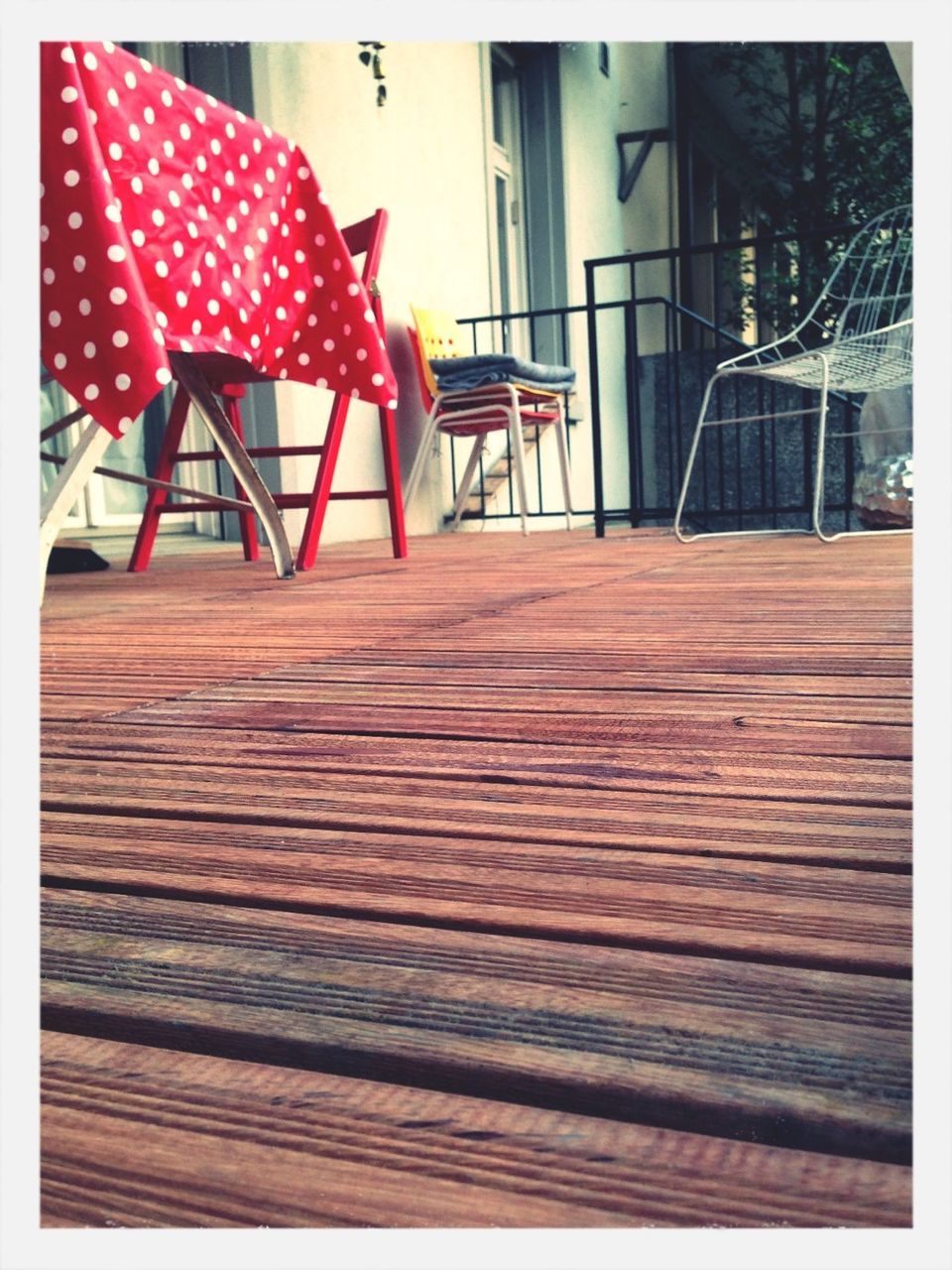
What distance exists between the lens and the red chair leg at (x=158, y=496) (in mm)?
2646

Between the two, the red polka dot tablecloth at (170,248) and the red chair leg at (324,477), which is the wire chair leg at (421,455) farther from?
the red polka dot tablecloth at (170,248)

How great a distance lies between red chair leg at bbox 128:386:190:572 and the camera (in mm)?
2646

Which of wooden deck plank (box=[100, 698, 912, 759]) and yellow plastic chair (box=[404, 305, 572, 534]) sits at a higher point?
yellow plastic chair (box=[404, 305, 572, 534])

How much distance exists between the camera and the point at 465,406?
4.37 metres

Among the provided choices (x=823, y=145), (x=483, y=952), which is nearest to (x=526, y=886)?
(x=483, y=952)

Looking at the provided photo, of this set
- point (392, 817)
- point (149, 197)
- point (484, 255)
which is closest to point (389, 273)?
point (484, 255)

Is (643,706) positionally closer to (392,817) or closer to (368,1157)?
(392,817)

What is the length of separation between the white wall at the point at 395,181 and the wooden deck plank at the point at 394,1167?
134 inches

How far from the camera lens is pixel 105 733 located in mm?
875

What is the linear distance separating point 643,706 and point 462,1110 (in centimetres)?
61

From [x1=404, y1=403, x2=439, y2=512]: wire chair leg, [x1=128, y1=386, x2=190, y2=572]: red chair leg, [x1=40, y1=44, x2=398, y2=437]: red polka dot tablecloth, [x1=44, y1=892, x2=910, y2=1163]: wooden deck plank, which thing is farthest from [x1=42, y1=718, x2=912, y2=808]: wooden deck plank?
[x1=404, y1=403, x2=439, y2=512]: wire chair leg

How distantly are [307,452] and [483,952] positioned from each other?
2379mm

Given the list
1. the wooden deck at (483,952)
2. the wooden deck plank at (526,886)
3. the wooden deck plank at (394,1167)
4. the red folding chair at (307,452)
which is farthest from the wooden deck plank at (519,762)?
the red folding chair at (307,452)

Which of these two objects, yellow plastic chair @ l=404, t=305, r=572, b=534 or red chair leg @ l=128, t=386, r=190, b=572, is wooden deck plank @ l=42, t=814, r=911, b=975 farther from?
yellow plastic chair @ l=404, t=305, r=572, b=534
